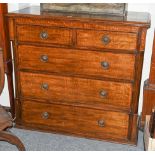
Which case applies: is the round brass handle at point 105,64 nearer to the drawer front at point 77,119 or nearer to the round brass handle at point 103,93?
the round brass handle at point 103,93

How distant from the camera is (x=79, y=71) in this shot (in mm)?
2395

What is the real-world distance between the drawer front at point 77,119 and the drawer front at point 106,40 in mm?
634

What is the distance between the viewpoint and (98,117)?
254cm

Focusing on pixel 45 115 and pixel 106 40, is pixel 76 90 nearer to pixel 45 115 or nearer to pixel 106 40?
pixel 45 115

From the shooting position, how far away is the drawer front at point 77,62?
2275mm

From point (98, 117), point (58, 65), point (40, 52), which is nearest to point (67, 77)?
point (58, 65)

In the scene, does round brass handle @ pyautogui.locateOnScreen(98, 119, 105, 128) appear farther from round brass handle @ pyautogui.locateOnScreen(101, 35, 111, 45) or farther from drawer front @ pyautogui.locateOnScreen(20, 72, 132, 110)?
round brass handle @ pyautogui.locateOnScreen(101, 35, 111, 45)

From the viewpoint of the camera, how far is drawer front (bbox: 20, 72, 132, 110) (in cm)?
239

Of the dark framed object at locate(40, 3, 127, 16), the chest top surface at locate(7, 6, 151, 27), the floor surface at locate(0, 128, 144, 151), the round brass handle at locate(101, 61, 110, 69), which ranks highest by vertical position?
the dark framed object at locate(40, 3, 127, 16)

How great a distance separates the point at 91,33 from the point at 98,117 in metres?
0.81

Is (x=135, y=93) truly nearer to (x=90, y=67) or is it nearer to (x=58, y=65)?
(x=90, y=67)

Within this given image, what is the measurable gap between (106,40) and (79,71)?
0.38 meters

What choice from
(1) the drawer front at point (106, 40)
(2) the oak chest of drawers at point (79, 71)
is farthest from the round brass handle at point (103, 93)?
(1) the drawer front at point (106, 40)

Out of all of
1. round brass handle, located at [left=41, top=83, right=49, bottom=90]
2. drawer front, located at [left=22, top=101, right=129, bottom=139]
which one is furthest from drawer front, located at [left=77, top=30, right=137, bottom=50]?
drawer front, located at [left=22, top=101, right=129, bottom=139]
